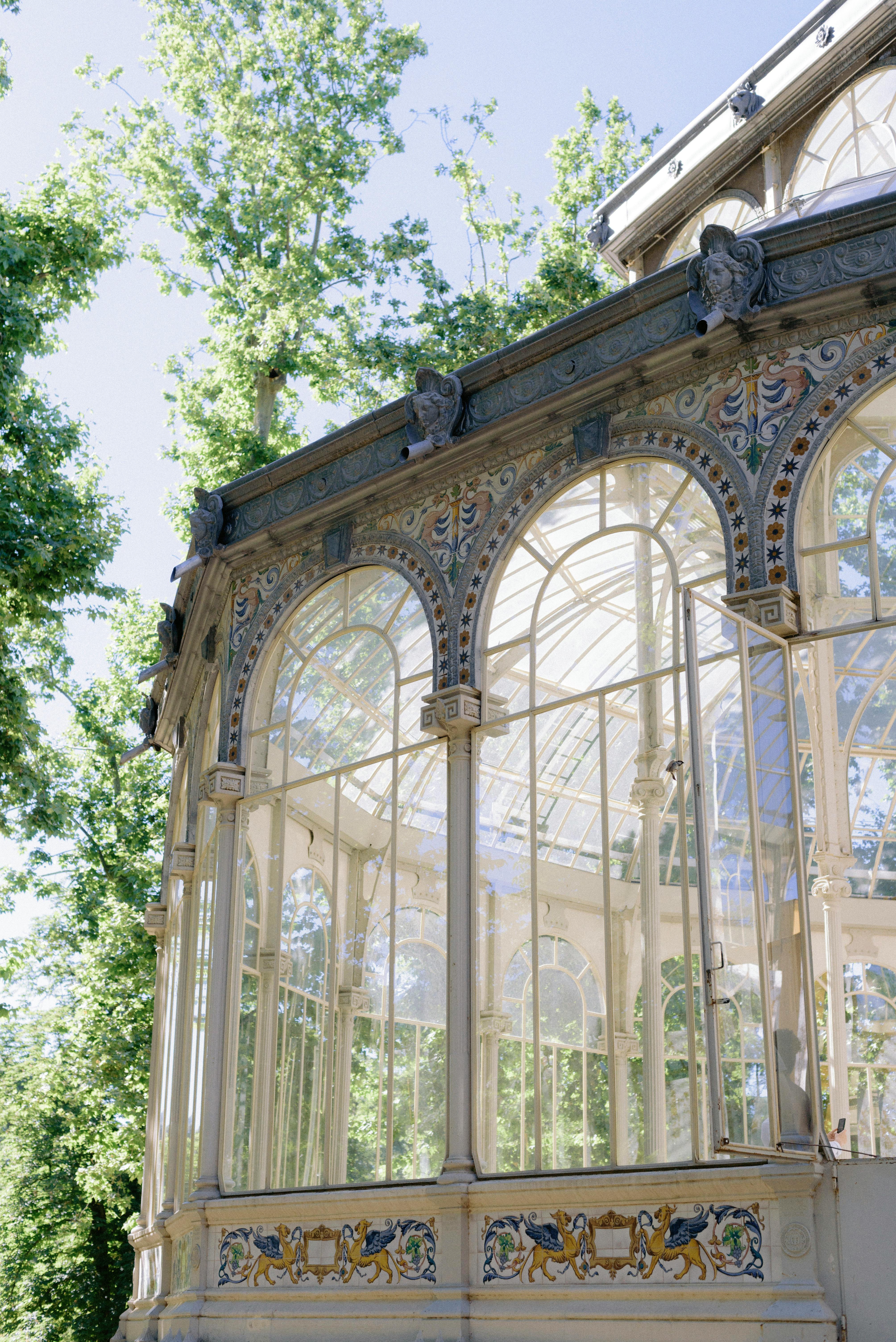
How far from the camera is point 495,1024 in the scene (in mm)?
11633

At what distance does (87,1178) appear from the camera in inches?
864

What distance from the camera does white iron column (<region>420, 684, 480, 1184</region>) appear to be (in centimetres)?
962

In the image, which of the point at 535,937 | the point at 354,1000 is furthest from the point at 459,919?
the point at 354,1000

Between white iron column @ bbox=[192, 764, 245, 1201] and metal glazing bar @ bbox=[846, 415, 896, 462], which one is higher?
metal glazing bar @ bbox=[846, 415, 896, 462]

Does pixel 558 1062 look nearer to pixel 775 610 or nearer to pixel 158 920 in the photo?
pixel 158 920

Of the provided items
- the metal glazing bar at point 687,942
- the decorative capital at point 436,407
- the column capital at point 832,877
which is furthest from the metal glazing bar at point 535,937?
the column capital at point 832,877

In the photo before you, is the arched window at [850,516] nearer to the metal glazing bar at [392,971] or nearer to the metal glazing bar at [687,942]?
the metal glazing bar at [687,942]

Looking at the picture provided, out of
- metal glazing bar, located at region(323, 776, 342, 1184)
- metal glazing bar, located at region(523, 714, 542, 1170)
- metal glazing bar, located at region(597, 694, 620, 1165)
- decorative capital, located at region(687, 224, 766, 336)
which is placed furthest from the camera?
metal glazing bar, located at region(323, 776, 342, 1184)

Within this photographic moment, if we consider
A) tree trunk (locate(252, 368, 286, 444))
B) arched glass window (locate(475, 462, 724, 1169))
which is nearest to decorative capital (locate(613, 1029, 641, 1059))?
arched glass window (locate(475, 462, 724, 1169))

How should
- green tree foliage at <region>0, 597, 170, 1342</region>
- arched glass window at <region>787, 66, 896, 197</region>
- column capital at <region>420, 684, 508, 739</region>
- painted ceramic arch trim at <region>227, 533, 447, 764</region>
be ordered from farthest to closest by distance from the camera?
green tree foliage at <region>0, 597, 170, 1342</region> → arched glass window at <region>787, 66, 896, 197</region> → painted ceramic arch trim at <region>227, 533, 447, 764</region> → column capital at <region>420, 684, 508, 739</region>

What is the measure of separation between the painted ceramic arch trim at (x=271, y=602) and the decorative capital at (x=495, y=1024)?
9.49ft

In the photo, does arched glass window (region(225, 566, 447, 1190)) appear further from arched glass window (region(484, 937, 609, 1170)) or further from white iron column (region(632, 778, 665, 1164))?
white iron column (region(632, 778, 665, 1164))

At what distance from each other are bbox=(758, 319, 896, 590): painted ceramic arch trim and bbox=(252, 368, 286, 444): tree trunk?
606 inches

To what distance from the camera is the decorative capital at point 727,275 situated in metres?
9.29
